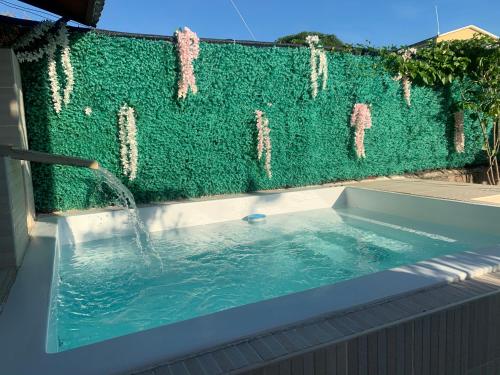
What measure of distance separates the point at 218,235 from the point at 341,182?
3.54 m

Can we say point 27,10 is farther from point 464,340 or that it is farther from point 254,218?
point 464,340

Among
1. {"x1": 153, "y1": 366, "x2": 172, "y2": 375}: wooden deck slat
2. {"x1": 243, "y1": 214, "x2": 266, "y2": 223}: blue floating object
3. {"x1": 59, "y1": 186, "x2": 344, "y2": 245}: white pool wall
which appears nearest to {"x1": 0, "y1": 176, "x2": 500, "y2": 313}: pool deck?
{"x1": 59, "y1": 186, "x2": 344, "y2": 245}: white pool wall

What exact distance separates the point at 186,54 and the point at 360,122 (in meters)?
3.74

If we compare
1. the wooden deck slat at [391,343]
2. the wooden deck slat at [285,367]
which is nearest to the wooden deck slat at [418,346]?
the wooden deck slat at [391,343]

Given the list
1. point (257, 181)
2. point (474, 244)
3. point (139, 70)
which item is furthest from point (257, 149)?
point (474, 244)

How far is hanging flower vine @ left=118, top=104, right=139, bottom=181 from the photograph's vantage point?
5.88 m

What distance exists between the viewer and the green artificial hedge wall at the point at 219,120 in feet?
18.4

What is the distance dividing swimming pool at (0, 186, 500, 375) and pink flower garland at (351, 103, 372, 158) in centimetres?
127

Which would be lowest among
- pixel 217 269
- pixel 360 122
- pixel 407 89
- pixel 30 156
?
pixel 217 269

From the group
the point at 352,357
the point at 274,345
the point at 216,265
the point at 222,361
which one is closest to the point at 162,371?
the point at 222,361

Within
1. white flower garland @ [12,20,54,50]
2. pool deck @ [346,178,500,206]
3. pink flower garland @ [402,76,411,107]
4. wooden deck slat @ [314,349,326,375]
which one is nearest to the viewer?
wooden deck slat @ [314,349,326,375]

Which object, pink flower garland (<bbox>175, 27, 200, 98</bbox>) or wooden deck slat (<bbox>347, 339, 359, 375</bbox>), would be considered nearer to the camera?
wooden deck slat (<bbox>347, 339, 359, 375</bbox>)

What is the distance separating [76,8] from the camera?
191 inches

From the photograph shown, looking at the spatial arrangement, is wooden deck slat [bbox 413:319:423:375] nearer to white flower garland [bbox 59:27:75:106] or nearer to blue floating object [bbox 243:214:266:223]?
blue floating object [bbox 243:214:266:223]
